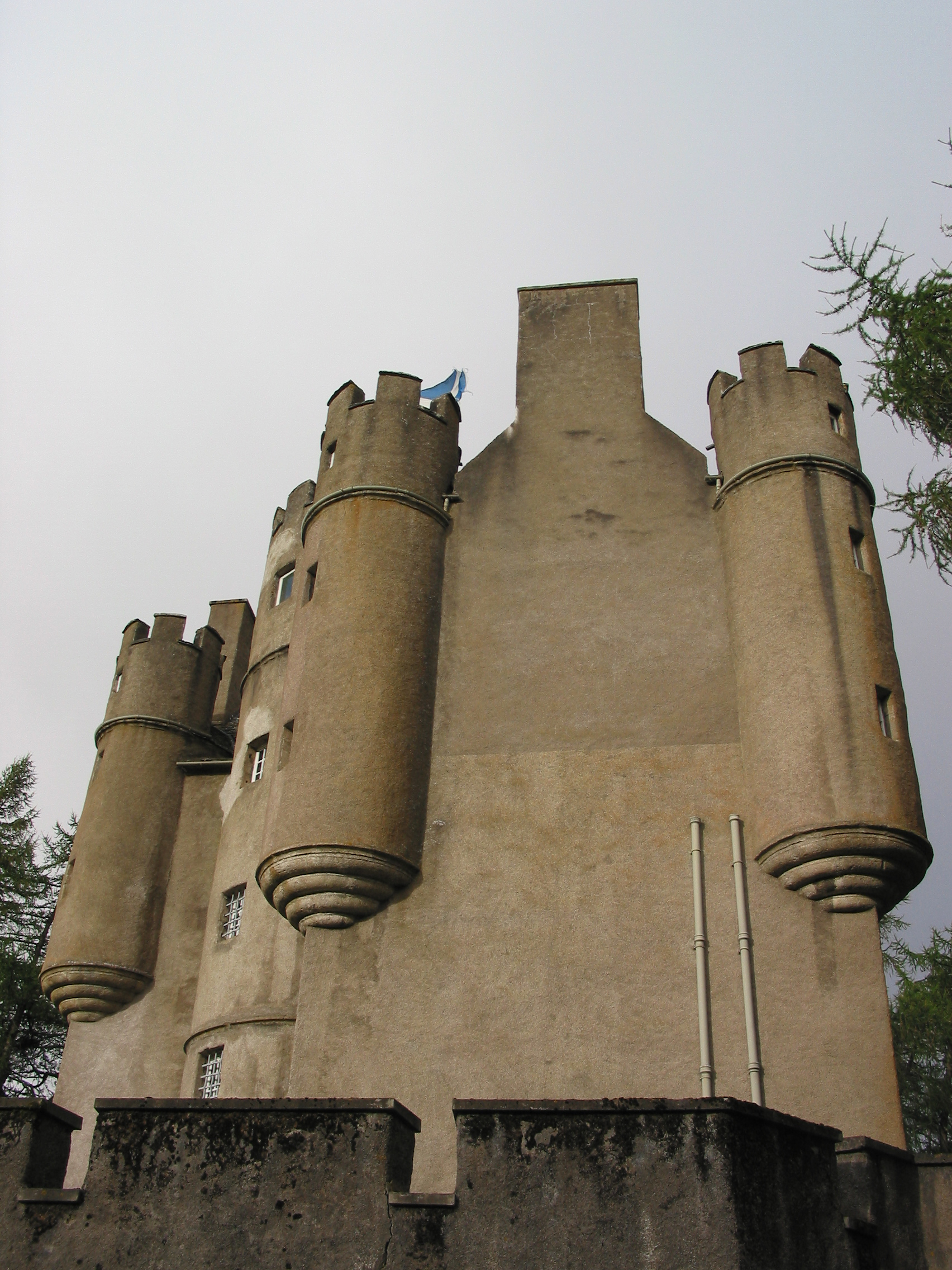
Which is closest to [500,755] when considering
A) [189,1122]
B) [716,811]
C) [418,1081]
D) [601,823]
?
[601,823]

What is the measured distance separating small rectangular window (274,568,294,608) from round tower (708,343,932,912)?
9239 mm

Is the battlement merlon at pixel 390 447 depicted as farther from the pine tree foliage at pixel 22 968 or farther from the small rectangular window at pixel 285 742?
the pine tree foliage at pixel 22 968

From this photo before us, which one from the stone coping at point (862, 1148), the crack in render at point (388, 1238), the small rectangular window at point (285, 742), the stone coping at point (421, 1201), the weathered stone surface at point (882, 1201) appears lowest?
the crack in render at point (388, 1238)

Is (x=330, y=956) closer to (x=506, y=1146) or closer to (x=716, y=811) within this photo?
(x=716, y=811)

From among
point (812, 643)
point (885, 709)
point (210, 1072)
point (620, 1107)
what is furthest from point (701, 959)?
point (210, 1072)

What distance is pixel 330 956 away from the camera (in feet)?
56.5

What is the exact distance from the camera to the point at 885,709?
1753 cm

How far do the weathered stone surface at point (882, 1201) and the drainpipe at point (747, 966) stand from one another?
3.09 meters

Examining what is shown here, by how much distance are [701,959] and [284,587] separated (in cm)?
1271

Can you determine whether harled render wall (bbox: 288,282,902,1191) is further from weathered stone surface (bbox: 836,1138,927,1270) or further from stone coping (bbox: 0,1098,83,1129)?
stone coping (bbox: 0,1098,83,1129)

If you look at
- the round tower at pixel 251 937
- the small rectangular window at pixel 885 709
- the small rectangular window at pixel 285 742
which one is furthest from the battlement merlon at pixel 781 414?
the small rectangular window at pixel 285 742

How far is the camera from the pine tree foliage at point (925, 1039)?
3397 centimetres

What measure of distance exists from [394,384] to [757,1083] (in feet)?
42.2

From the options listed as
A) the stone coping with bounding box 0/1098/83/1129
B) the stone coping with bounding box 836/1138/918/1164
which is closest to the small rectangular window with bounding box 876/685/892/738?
the stone coping with bounding box 836/1138/918/1164
